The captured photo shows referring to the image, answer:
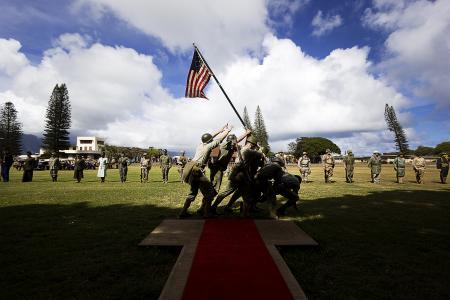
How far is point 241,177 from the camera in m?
7.52

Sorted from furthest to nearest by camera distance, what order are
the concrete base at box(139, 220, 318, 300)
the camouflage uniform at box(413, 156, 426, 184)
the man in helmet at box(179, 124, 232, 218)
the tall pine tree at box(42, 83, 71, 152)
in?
the tall pine tree at box(42, 83, 71, 152)
the camouflage uniform at box(413, 156, 426, 184)
the man in helmet at box(179, 124, 232, 218)
the concrete base at box(139, 220, 318, 300)

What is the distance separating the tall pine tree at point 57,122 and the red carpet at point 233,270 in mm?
71227

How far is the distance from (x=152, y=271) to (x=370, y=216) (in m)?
5.86

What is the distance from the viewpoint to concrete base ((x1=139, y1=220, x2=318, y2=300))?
3348mm

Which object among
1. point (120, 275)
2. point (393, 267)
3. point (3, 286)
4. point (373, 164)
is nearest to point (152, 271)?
point (120, 275)

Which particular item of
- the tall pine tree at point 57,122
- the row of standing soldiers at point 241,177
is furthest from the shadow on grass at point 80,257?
the tall pine tree at point 57,122

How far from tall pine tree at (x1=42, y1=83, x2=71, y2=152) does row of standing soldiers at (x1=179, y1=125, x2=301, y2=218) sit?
68947 millimetres

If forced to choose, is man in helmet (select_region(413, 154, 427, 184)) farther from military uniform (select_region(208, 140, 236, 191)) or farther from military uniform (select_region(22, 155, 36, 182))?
military uniform (select_region(22, 155, 36, 182))

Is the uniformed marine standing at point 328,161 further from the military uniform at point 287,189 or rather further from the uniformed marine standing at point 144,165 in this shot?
the uniformed marine standing at point 144,165

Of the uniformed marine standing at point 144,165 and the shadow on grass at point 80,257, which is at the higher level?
the uniformed marine standing at point 144,165

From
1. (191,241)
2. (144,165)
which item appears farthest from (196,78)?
(144,165)

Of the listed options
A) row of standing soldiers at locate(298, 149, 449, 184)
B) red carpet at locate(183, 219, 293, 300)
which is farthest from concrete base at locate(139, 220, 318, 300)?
row of standing soldiers at locate(298, 149, 449, 184)

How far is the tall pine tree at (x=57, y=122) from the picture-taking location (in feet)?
220

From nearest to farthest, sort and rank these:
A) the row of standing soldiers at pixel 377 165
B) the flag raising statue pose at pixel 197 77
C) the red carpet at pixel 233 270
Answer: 1. the red carpet at pixel 233 270
2. the flag raising statue pose at pixel 197 77
3. the row of standing soldiers at pixel 377 165
